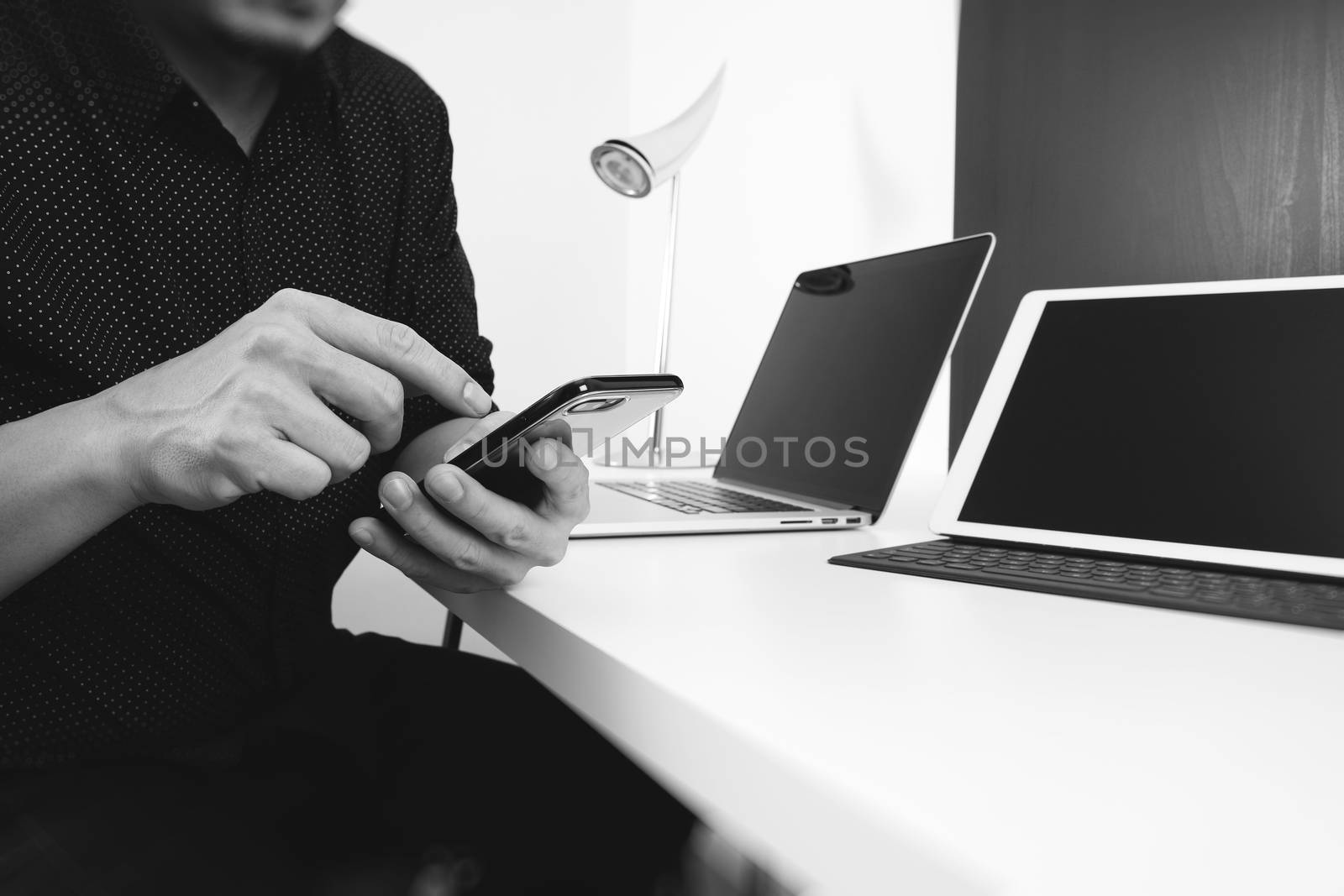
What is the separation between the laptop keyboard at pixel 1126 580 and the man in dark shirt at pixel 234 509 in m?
0.23

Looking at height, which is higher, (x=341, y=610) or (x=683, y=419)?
(x=683, y=419)

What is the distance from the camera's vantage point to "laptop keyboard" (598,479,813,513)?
0.78 meters

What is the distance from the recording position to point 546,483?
511mm

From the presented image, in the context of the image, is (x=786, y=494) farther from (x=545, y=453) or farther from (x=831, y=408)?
A: (x=545, y=453)

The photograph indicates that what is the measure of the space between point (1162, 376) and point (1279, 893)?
471mm

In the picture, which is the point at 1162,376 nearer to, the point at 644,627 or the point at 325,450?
the point at 644,627

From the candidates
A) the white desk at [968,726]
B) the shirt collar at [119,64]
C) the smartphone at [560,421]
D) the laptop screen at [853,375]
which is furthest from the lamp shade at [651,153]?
the white desk at [968,726]

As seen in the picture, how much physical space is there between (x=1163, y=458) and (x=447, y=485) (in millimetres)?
454

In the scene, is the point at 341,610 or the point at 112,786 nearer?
the point at 112,786

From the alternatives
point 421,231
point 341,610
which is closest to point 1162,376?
point 421,231

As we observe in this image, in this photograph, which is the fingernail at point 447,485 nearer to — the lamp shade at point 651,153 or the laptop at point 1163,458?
the laptop at point 1163,458

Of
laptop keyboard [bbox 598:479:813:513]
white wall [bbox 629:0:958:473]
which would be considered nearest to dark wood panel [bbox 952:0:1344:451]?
white wall [bbox 629:0:958:473]

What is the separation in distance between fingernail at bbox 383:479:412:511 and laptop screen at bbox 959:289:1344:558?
40 centimetres

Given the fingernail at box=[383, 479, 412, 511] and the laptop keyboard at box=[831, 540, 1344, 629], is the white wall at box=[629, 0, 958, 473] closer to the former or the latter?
the laptop keyboard at box=[831, 540, 1344, 629]
